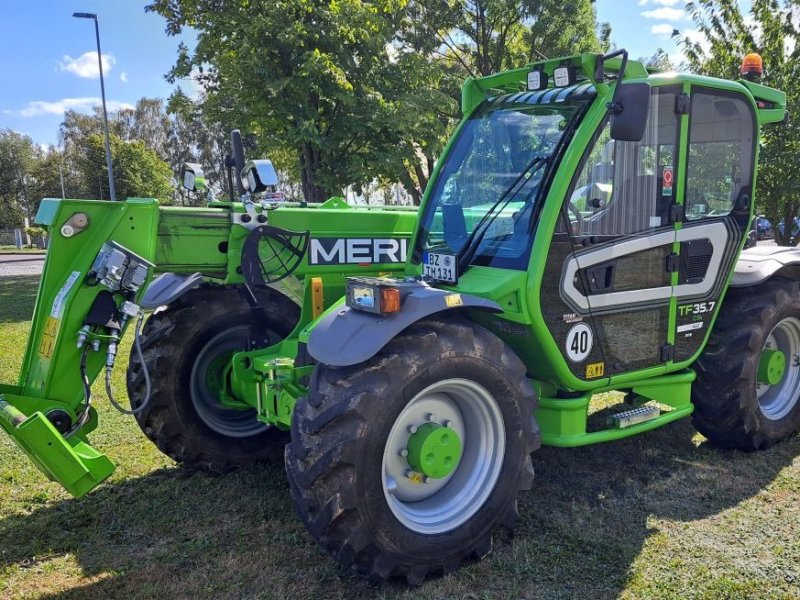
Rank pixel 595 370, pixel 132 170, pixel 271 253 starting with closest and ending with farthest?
1. pixel 595 370
2. pixel 271 253
3. pixel 132 170

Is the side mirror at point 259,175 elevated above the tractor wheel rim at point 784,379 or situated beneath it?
elevated above

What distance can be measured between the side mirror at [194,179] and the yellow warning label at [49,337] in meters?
1.15

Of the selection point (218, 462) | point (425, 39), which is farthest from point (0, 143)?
point (218, 462)

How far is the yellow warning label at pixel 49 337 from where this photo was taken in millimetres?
3469

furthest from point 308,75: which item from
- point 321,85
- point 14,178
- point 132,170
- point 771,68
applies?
point 14,178

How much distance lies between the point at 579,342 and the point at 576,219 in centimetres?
70

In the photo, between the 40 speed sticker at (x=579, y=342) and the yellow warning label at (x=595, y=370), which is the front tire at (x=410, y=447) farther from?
the yellow warning label at (x=595, y=370)

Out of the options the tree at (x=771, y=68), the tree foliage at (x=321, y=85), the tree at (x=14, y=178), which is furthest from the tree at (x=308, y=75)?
the tree at (x=14, y=178)

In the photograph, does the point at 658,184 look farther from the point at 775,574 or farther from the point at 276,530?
the point at 276,530

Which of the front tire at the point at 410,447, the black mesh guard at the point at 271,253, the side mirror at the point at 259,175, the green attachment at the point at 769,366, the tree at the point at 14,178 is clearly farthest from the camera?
the tree at the point at 14,178

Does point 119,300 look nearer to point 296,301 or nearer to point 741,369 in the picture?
point 296,301

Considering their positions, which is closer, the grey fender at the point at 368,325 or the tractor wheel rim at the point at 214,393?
the grey fender at the point at 368,325

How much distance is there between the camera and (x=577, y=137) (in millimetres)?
3633

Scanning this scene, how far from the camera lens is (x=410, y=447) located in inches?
130
